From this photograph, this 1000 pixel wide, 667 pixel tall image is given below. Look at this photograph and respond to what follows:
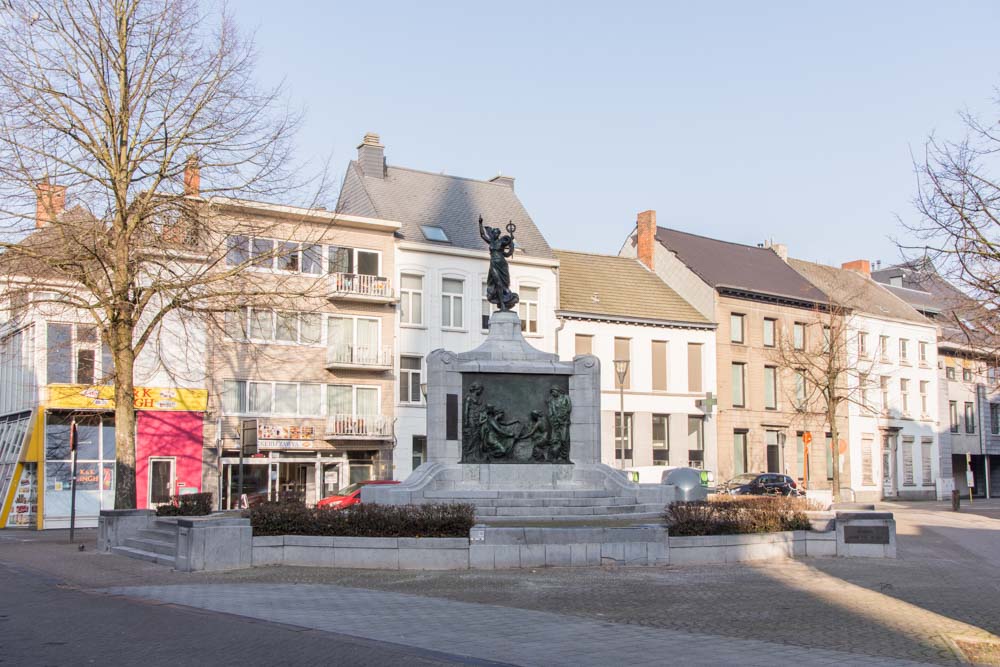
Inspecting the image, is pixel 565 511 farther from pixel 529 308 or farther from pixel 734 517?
pixel 529 308

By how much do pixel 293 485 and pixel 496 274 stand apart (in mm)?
18096

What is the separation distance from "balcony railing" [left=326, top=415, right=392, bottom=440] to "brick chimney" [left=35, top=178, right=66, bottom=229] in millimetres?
19329

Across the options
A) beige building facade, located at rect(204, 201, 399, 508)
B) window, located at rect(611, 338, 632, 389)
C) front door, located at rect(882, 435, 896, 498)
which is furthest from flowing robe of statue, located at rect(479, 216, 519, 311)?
front door, located at rect(882, 435, 896, 498)

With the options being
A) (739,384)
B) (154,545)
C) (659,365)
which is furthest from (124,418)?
(739,384)

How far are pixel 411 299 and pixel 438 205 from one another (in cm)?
576

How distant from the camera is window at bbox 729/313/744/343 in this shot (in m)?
53.3

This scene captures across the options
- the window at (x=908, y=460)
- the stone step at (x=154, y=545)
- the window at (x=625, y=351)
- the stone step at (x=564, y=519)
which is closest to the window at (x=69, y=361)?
the stone step at (x=154, y=545)

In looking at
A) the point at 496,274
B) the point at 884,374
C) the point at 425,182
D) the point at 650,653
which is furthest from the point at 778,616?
the point at 884,374

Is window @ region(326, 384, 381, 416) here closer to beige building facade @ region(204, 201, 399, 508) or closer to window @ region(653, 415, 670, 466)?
beige building facade @ region(204, 201, 399, 508)

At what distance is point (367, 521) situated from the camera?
1812cm

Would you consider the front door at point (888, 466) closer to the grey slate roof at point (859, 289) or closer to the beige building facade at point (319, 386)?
the grey slate roof at point (859, 289)

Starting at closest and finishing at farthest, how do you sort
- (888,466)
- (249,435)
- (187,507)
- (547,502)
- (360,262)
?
(547,502)
(187,507)
(249,435)
(360,262)
(888,466)

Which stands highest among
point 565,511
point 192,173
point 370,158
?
point 370,158

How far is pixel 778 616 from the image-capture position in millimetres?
12797
